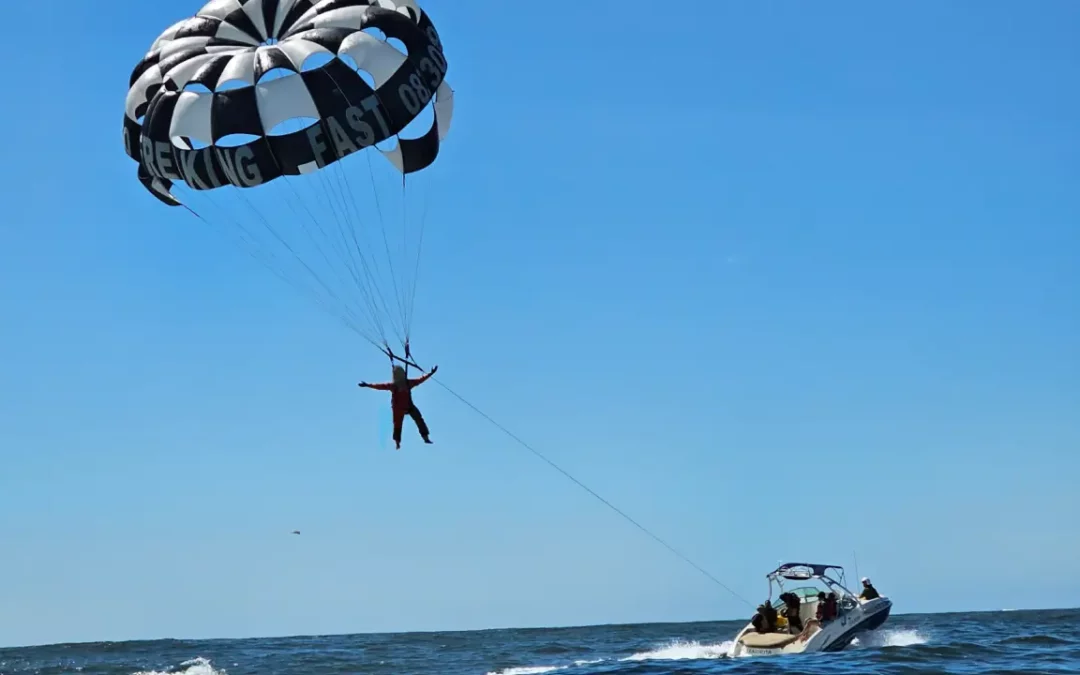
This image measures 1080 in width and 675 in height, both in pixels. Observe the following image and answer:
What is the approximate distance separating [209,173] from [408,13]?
416cm

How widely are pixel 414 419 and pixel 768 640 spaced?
9.54 m

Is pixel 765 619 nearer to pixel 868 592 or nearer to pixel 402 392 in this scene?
pixel 868 592

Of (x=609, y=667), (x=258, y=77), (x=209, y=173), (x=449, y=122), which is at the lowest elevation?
(x=609, y=667)

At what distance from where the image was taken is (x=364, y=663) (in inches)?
1241

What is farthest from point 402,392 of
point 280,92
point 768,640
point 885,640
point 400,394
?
point 885,640

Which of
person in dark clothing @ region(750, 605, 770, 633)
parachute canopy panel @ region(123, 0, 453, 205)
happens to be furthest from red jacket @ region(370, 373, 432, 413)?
person in dark clothing @ region(750, 605, 770, 633)

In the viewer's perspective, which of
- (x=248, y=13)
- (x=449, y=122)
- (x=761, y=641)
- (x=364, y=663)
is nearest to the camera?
(x=248, y=13)

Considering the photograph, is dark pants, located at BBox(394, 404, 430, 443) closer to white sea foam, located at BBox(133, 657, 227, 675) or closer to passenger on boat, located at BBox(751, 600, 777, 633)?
passenger on boat, located at BBox(751, 600, 777, 633)

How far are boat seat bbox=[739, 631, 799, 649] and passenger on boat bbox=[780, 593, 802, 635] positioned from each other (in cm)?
62

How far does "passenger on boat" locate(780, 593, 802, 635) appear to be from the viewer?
24.3 meters

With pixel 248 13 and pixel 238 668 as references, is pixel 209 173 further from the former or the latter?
pixel 238 668

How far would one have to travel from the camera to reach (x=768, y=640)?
920 inches

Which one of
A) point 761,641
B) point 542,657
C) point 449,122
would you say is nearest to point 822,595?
point 761,641

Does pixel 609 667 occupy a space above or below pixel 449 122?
below
